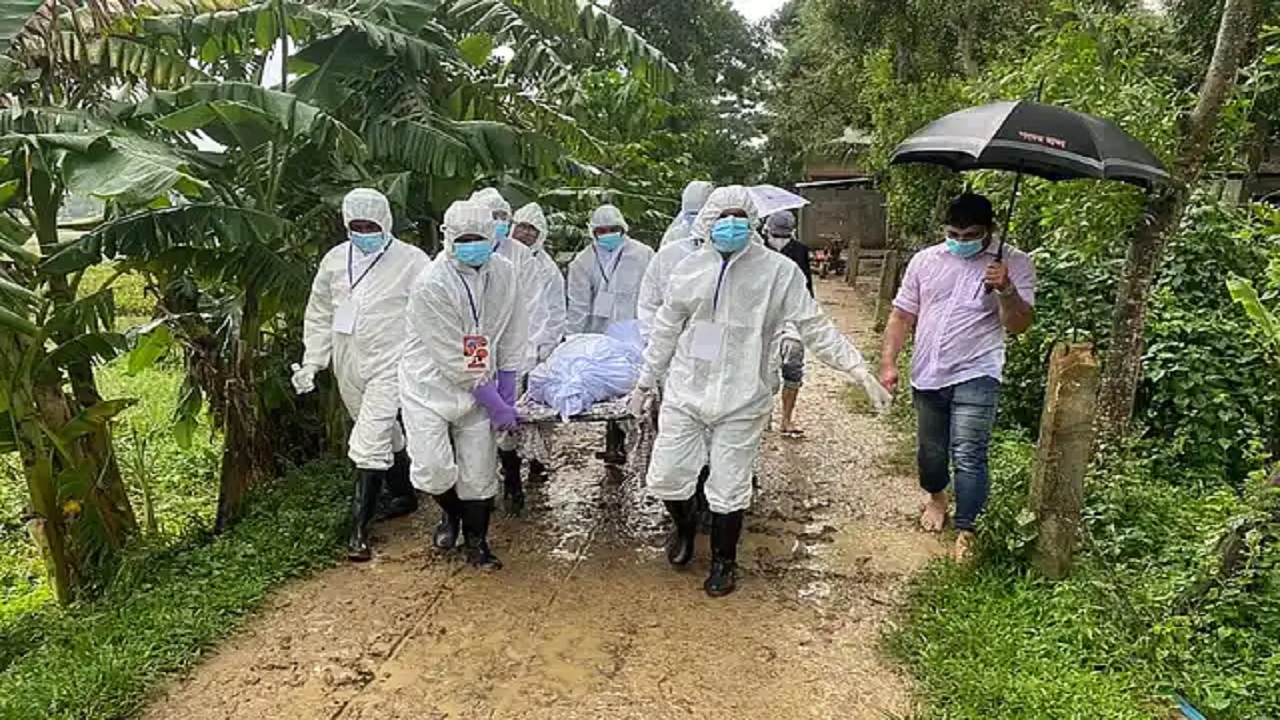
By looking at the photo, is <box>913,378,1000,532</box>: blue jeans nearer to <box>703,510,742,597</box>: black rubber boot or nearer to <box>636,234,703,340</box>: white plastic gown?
<box>703,510,742,597</box>: black rubber boot

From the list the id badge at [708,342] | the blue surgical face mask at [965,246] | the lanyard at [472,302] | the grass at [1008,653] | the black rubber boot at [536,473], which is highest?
the blue surgical face mask at [965,246]

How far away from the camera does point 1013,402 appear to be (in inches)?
263

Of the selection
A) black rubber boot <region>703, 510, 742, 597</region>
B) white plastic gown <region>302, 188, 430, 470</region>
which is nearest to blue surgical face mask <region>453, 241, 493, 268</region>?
white plastic gown <region>302, 188, 430, 470</region>

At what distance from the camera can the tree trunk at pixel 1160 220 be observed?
14.5ft

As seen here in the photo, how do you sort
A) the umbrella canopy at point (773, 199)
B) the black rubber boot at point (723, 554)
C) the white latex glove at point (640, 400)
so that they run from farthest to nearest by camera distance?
the umbrella canopy at point (773, 199) → the white latex glove at point (640, 400) → the black rubber boot at point (723, 554)

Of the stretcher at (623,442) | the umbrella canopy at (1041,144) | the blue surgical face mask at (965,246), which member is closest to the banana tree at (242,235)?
the stretcher at (623,442)

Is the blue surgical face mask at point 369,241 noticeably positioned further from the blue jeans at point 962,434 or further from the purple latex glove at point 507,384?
the blue jeans at point 962,434

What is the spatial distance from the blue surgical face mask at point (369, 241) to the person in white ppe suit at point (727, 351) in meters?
1.40

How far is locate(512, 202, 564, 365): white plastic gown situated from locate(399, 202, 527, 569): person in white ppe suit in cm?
24

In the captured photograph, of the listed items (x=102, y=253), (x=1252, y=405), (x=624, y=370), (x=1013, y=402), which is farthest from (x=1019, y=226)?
(x=102, y=253)

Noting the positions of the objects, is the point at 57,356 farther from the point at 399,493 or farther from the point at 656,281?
the point at 656,281

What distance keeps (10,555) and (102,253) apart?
3746mm

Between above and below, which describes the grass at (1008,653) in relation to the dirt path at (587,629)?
above

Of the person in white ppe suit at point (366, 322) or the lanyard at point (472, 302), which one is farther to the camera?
the person in white ppe suit at point (366, 322)
